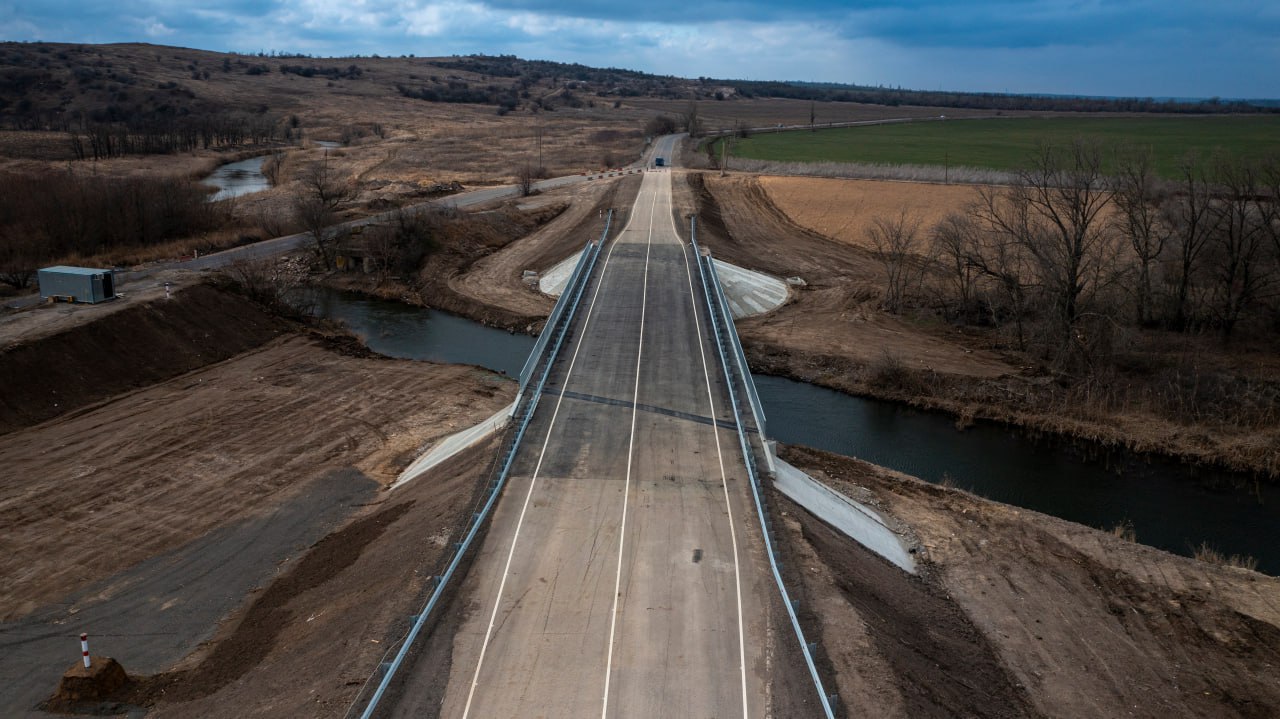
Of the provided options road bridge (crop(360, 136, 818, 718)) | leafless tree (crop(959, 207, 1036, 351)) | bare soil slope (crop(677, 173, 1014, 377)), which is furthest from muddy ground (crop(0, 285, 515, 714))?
leafless tree (crop(959, 207, 1036, 351))

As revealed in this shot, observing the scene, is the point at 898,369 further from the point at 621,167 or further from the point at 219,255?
the point at 621,167

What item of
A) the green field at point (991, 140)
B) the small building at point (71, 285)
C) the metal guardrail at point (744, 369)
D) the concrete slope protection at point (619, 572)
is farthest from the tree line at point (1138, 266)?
the small building at point (71, 285)

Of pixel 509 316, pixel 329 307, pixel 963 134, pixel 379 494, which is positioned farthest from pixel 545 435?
pixel 963 134

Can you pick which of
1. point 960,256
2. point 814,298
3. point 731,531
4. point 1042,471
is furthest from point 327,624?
point 814,298

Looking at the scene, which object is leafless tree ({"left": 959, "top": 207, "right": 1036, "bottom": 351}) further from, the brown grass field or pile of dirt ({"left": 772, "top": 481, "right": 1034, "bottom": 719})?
pile of dirt ({"left": 772, "top": 481, "right": 1034, "bottom": 719})

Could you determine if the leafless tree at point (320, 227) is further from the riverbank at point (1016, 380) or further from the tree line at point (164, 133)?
the tree line at point (164, 133)

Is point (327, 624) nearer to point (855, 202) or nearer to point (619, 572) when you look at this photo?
point (619, 572)
